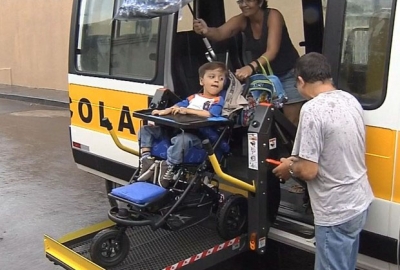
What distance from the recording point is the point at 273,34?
452cm

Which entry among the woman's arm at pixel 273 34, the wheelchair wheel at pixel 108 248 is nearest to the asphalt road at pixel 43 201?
the wheelchair wheel at pixel 108 248

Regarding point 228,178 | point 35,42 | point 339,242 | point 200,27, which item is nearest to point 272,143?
point 228,178

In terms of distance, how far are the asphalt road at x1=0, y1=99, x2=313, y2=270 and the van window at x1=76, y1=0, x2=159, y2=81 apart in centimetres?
156

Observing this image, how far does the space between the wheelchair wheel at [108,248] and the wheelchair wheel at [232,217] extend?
0.65 meters

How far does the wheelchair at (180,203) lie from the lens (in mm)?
3562

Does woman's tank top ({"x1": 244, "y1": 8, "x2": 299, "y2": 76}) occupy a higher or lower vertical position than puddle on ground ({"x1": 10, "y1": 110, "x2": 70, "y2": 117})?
A: higher

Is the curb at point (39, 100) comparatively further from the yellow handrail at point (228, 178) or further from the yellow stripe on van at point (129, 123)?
the yellow handrail at point (228, 178)

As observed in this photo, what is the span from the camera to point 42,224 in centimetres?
559

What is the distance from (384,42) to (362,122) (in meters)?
0.51

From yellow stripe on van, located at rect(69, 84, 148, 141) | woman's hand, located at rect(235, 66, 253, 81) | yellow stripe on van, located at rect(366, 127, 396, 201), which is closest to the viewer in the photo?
yellow stripe on van, located at rect(366, 127, 396, 201)

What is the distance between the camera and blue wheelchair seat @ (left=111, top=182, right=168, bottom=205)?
3.49 metres

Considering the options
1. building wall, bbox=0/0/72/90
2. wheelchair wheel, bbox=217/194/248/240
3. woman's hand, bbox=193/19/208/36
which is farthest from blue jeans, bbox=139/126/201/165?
building wall, bbox=0/0/72/90

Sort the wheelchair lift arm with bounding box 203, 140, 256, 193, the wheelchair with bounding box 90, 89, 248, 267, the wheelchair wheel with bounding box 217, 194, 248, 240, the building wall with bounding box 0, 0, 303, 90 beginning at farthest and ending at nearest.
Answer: the building wall with bounding box 0, 0, 303, 90 → the wheelchair wheel with bounding box 217, 194, 248, 240 → the wheelchair with bounding box 90, 89, 248, 267 → the wheelchair lift arm with bounding box 203, 140, 256, 193

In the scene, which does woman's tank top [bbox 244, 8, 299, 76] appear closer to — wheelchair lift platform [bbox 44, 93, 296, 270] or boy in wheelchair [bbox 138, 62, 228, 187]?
boy in wheelchair [bbox 138, 62, 228, 187]
